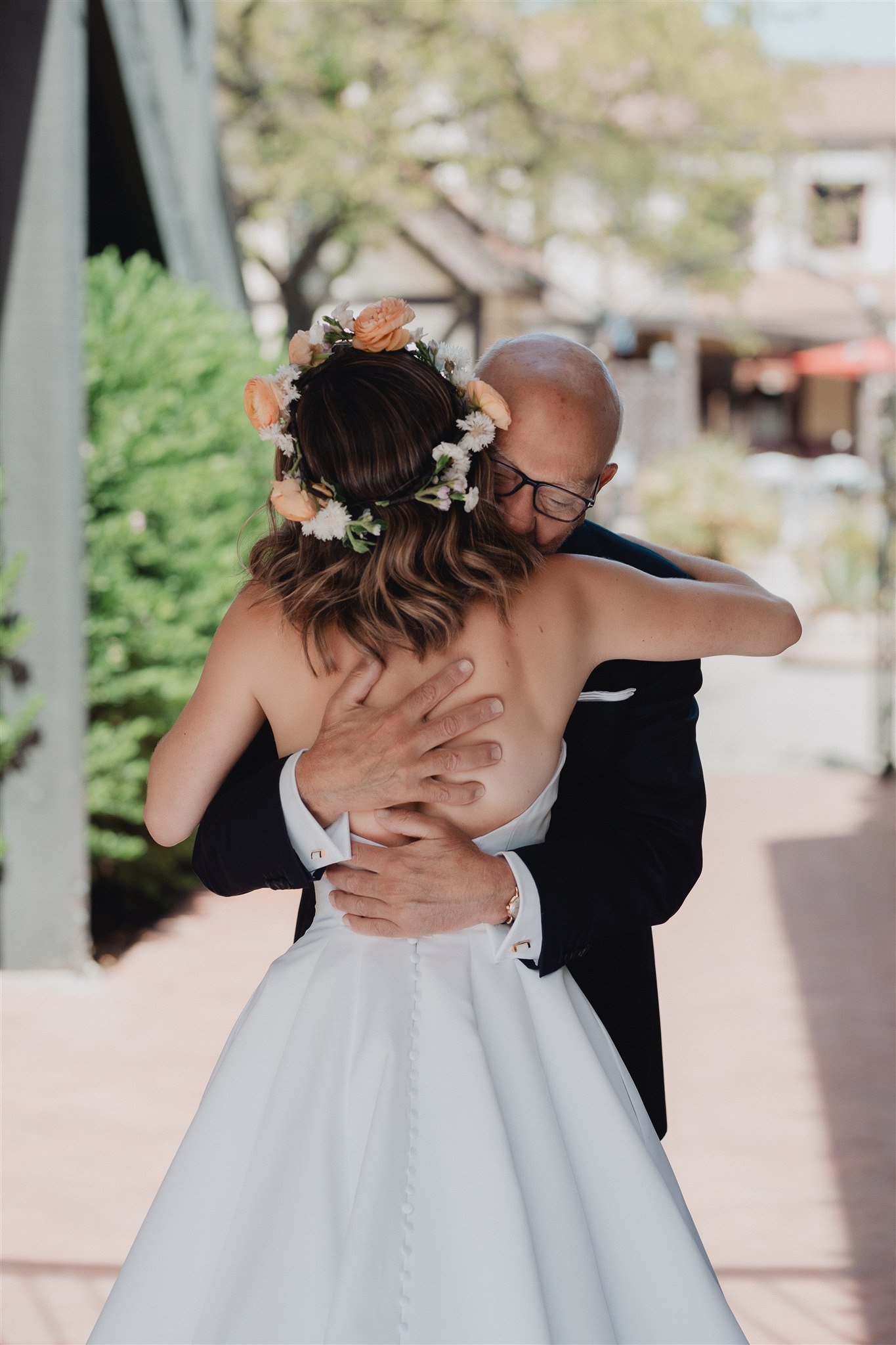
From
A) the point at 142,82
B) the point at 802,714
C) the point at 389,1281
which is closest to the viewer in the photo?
the point at 389,1281

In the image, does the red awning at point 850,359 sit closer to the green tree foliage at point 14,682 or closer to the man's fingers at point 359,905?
the green tree foliage at point 14,682

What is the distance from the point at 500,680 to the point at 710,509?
58.4 feet

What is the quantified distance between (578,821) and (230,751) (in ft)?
1.74

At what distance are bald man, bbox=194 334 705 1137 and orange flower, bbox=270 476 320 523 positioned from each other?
23 cm

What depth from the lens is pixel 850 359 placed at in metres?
18.7

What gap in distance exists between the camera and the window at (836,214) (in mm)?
31531

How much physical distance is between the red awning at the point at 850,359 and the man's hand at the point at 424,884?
15876 mm

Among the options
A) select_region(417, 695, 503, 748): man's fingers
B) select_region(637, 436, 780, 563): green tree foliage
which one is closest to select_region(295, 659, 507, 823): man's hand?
select_region(417, 695, 503, 748): man's fingers

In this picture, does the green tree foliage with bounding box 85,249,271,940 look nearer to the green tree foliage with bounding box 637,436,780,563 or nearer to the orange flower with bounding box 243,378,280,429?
the orange flower with bounding box 243,378,280,429

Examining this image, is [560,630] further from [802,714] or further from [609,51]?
[609,51]

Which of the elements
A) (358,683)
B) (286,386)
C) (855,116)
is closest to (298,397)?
(286,386)

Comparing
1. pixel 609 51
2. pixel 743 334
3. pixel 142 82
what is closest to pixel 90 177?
pixel 142 82

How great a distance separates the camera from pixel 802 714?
12766 millimetres

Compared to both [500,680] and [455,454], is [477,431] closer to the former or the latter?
[455,454]
